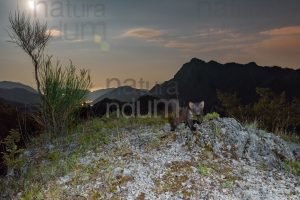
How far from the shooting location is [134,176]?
352 inches

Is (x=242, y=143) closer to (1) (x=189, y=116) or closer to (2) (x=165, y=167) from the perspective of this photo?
(1) (x=189, y=116)

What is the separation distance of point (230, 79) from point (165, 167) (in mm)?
62181

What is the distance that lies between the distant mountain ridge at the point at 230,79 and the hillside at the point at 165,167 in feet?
147

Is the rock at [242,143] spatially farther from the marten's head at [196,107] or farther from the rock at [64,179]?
the rock at [64,179]

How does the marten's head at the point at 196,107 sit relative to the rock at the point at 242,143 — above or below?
above

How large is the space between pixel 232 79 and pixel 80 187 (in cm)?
6288

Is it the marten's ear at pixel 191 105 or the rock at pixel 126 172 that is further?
the marten's ear at pixel 191 105

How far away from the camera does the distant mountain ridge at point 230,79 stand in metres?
58.2

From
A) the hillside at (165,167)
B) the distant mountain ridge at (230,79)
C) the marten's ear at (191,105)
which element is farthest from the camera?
the distant mountain ridge at (230,79)

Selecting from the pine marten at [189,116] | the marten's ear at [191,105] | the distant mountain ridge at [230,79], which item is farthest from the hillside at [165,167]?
the distant mountain ridge at [230,79]

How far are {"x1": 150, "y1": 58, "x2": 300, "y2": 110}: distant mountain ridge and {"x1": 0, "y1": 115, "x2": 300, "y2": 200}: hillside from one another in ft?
147

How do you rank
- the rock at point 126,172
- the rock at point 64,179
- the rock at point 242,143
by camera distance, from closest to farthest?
the rock at point 126,172 → the rock at point 64,179 → the rock at point 242,143

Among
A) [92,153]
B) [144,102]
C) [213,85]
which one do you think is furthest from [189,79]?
[92,153]

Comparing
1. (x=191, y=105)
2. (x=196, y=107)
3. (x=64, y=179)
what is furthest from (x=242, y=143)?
(x=64, y=179)
